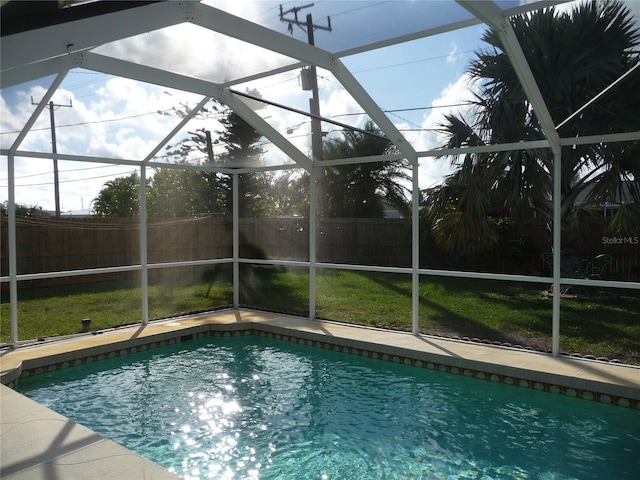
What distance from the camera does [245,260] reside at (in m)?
8.78

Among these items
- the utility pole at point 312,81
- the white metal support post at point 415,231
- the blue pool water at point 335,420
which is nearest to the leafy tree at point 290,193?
the utility pole at point 312,81

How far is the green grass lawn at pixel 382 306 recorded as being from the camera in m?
7.62

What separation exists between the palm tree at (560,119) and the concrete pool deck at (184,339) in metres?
2.76

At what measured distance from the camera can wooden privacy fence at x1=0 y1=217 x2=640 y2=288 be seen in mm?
7949

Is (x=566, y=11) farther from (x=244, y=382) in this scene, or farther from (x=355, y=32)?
(x=244, y=382)

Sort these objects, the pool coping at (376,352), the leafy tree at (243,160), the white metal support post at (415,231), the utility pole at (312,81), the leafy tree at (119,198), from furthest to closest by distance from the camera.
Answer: the leafy tree at (119,198) < the leafy tree at (243,160) < the white metal support post at (415,231) < the pool coping at (376,352) < the utility pole at (312,81)

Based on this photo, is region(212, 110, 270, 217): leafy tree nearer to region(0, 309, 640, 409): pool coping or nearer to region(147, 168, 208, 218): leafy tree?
region(147, 168, 208, 218): leafy tree

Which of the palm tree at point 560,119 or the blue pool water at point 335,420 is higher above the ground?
the palm tree at point 560,119

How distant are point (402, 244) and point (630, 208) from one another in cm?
410

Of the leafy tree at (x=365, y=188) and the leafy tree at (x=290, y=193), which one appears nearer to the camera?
the leafy tree at (x=290, y=193)

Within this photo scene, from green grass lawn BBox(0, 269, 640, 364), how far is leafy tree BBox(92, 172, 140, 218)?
1.34 meters

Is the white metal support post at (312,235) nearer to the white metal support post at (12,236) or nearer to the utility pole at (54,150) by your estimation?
the utility pole at (54,150)

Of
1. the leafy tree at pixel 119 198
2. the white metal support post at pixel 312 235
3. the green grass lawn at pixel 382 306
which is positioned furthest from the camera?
the leafy tree at pixel 119 198

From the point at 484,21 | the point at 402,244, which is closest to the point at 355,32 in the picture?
the point at 484,21
